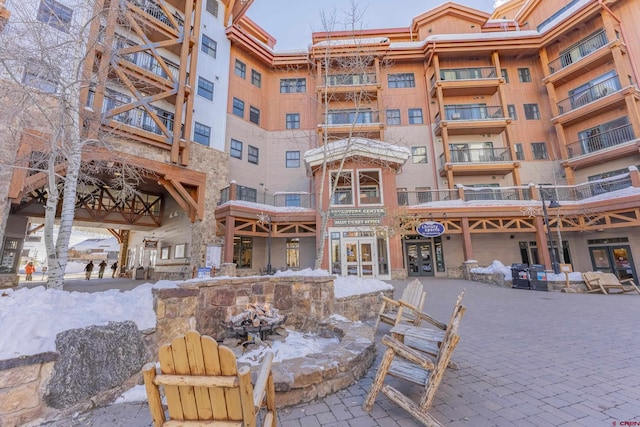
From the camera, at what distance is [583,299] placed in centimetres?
877

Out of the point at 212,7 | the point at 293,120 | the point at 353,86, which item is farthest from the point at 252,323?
the point at 212,7

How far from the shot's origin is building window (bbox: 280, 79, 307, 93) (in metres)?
20.0

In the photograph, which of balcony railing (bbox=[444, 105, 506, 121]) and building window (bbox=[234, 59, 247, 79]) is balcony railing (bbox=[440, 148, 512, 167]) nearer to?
balcony railing (bbox=[444, 105, 506, 121])

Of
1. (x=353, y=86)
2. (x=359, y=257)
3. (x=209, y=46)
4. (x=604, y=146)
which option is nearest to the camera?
(x=359, y=257)

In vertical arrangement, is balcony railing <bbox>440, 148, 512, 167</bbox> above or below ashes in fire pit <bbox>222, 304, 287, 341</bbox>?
above

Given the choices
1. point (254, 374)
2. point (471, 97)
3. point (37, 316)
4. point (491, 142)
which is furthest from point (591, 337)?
point (471, 97)

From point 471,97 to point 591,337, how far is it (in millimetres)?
19096

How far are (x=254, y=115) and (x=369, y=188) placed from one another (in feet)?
32.4

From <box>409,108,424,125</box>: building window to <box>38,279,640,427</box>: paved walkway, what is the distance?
1637 centimetres

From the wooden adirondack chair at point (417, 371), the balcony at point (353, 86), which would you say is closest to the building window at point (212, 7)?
the balcony at point (353, 86)

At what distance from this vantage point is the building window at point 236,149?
55.1 feet

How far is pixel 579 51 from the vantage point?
1792 cm

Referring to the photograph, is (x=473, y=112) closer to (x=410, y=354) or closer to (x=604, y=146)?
(x=604, y=146)

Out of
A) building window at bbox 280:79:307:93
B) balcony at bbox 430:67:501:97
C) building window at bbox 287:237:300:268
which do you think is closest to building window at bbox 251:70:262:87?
building window at bbox 280:79:307:93
